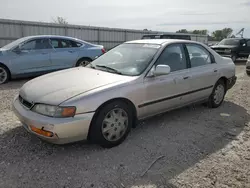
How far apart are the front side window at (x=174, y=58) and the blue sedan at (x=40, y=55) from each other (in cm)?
500

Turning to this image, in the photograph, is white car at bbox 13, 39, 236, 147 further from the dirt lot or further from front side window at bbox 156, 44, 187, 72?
the dirt lot

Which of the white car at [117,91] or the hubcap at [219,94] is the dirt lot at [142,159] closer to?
the white car at [117,91]

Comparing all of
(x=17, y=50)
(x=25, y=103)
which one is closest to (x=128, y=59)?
(x=25, y=103)

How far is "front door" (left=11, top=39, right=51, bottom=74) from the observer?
7301 millimetres

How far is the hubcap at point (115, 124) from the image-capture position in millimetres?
3174

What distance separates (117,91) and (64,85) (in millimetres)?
740

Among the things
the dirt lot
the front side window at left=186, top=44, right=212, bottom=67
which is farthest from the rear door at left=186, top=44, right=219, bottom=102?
the dirt lot

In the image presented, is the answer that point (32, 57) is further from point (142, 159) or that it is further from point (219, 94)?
point (142, 159)

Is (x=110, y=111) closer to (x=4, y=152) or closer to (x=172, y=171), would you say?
(x=172, y=171)

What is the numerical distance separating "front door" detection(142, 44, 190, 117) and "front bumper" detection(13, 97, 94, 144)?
98 cm

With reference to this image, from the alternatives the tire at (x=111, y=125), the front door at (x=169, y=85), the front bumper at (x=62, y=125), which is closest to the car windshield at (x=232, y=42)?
the front door at (x=169, y=85)

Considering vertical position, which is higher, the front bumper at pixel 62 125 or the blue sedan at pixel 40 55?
the blue sedan at pixel 40 55

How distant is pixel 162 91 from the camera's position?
3793 millimetres

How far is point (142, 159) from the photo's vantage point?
10.0 ft
